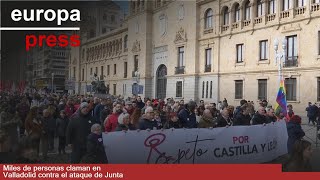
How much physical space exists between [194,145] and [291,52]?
21.5 metres

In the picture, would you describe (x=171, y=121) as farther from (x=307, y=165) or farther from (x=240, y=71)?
(x=240, y=71)

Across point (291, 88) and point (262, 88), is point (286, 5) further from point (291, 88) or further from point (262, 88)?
point (262, 88)

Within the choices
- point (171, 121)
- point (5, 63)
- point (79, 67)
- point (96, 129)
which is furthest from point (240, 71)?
point (79, 67)

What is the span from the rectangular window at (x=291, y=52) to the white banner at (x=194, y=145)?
18347mm

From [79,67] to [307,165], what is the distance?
69.8 metres

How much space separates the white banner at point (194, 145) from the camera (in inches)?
298

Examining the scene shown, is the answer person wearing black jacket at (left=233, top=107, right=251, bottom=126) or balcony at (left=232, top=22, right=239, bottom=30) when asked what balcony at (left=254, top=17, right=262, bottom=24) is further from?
person wearing black jacket at (left=233, top=107, right=251, bottom=126)

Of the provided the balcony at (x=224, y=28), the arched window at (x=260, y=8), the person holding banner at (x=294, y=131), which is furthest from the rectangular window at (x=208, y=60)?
the person holding banner at (x=294, y=131)

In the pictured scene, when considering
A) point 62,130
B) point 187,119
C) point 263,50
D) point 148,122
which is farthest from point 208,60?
point 148,122

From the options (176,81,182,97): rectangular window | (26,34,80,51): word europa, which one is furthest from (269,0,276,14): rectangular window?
(26,34,80,51): word europa

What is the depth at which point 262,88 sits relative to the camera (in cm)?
2947

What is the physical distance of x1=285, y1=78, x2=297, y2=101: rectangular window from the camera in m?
26.6

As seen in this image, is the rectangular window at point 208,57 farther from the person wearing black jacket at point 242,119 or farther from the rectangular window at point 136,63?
the person wearing black jacket at point 242,119

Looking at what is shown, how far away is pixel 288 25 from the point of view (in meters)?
Answer: 27.5
